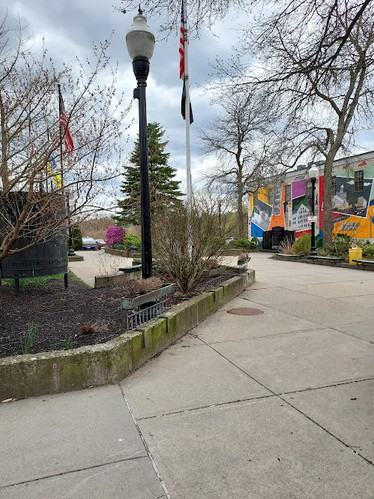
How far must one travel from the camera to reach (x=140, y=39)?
5.00 meters

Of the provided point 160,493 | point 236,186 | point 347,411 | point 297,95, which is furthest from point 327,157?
point 160,493

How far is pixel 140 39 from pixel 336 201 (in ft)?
73.6

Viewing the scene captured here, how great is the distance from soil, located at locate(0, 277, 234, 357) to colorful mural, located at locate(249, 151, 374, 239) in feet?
41.7

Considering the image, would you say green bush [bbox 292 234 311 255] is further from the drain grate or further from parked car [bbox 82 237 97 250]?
parked car [bbox 82 237 97 250]

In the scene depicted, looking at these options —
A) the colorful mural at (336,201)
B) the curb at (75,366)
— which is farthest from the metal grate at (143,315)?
the colorful mural at (336,201)

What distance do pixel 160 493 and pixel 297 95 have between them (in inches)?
262

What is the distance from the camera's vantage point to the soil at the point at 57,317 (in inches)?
161

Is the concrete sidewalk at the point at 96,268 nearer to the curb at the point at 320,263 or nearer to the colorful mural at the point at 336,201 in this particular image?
the curb at the point at 320,263

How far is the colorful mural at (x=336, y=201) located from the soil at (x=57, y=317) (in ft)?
41.7

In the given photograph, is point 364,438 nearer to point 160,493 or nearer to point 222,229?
point 160,493

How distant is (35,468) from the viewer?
2248mm

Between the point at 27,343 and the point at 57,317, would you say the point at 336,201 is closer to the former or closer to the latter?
the point at 57,317

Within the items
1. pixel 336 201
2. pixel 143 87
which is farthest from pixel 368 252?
pixel 143 87

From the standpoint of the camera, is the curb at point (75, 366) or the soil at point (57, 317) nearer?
the curb at point (75, 366)
